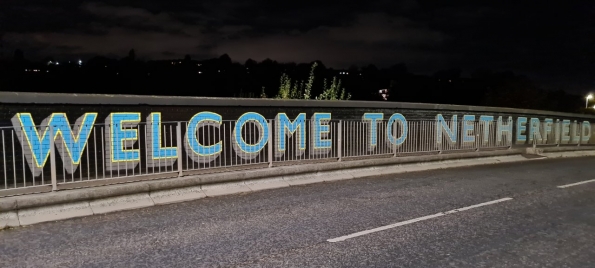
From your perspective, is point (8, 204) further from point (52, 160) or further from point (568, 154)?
point (568, 154)

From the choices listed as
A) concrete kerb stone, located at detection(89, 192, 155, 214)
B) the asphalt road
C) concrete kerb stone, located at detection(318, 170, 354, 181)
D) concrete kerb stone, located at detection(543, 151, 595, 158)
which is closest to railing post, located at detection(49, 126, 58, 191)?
concrete kerb stone, located at detection(89, 192, 155, 214)

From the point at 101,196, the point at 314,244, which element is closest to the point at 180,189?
the point at 101,196

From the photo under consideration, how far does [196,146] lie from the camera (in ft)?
34.0

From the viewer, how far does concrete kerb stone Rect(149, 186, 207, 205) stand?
27.8 feet

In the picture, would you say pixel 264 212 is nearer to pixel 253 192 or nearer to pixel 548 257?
pixel 253 192

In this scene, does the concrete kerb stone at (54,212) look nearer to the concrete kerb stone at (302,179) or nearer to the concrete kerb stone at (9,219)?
the concrete kerb stone at (9,219)

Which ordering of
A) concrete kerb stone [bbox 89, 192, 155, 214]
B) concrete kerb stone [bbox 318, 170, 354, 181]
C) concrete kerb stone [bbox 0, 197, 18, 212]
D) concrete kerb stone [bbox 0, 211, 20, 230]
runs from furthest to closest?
concrete kerb stone [bbox 318, 170, 354, 181], concrete kerb stone [bbox 89, 192, 155, 214], concrete kerb stone [bbox 0, 197, 18, 212], concrete kerb stone [bbox 0, 211, 20, 230]

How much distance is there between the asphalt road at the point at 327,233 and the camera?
17.4ft

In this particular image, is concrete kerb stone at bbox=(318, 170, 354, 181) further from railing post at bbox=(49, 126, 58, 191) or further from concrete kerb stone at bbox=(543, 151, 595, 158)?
concrete kerb stone at bbox=(543, 151, 595, 158)

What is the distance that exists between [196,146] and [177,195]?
183 cm

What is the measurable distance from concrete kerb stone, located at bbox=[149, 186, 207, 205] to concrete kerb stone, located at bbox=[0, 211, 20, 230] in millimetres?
2189

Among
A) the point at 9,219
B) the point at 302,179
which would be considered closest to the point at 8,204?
the point at 9,219

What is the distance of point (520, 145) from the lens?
17.9 meters

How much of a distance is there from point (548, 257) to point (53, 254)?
597cm
